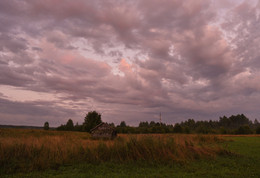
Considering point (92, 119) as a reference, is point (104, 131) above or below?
below

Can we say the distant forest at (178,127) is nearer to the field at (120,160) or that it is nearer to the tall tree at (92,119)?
the tall tree at (92,119)

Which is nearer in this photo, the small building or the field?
the field

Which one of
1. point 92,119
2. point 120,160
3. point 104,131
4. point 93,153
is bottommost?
point 120,160

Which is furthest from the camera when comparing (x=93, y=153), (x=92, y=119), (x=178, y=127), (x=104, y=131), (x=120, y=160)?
(x=178, y=127)

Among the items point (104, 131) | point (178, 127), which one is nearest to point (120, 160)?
point (104, 131)

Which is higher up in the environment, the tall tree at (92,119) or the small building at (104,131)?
the tall tree at (92,119)

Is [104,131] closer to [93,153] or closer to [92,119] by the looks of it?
[93,153]

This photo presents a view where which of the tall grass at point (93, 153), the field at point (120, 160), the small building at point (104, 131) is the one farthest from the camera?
the small building at point (104, 131)

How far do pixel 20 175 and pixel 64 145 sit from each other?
163 inches

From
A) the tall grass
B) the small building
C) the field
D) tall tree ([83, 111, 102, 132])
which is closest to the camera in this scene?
the field

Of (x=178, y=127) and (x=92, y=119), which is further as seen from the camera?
(x=178, y=127)

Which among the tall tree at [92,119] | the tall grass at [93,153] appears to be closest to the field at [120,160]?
the tall grass at [93,153]

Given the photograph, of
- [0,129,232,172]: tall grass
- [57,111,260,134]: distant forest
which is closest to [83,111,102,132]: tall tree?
[57,111,260,134]: distant forest

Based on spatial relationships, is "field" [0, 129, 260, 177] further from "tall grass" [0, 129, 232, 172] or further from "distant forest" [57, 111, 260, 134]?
"distant forest" [57, 111, 260, 134]
